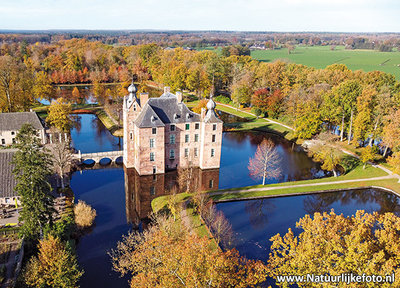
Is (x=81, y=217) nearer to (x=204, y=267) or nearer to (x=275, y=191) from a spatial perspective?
(x=204, y=267)

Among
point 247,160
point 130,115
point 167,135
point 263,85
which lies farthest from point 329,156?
point 263,85

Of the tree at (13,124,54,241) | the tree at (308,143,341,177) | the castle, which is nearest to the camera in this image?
the tree at (13,124,54,241)

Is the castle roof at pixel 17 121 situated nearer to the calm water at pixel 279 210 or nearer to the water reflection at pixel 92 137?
the water reflection at pixel 92 137

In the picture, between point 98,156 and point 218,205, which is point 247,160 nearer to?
point 218,205

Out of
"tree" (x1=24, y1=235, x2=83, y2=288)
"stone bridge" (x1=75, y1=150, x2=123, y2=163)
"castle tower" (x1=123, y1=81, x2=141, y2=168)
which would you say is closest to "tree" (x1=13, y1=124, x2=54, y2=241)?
"tree" (x1=24, y1=235, x2=83, y2=288)

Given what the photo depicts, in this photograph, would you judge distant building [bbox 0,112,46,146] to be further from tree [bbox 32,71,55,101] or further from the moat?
tree [bbox 32,71,55,101]

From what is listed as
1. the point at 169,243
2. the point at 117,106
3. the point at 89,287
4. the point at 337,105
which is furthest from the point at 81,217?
the point at 337,105

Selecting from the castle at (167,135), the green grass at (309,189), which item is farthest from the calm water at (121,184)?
the green grass at (309,189)
